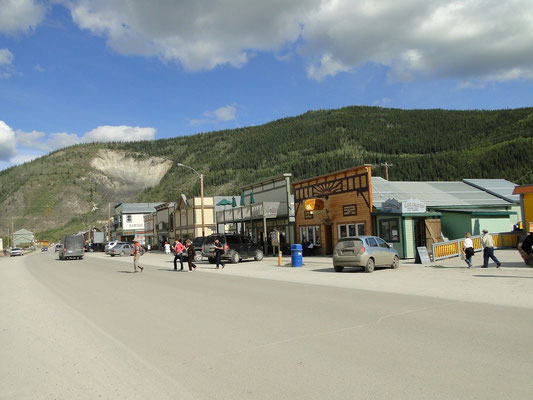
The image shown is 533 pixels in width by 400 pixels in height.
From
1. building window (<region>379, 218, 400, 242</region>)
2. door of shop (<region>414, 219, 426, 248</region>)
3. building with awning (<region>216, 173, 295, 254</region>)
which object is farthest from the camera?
building with awning (<region>216, 173, 295, 254</region>)

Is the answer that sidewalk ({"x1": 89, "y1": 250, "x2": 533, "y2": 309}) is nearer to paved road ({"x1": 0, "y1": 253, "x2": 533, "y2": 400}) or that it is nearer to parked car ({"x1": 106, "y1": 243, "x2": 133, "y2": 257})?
paved road ({"x1": 0, "y1": 253, "x2": 533, "y2": 400})

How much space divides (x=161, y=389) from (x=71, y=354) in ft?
8.43

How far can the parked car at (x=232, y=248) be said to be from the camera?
95.0 feet

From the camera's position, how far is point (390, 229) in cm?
2612

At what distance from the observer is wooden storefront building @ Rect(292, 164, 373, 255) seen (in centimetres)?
2822

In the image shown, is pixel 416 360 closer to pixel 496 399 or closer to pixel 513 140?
pixel 496 399

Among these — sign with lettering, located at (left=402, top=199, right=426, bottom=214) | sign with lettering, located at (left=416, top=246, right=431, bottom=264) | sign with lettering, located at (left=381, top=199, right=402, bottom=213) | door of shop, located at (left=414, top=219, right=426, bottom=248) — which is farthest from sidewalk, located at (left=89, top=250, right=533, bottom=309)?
door of shop, located at (left=414, top=219, right=426, bottom=248)

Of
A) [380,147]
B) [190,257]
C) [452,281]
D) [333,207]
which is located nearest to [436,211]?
[333,207]

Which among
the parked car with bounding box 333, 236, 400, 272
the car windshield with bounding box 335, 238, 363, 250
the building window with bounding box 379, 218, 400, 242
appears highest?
the building window with bounding box 379, 218, 400, 242

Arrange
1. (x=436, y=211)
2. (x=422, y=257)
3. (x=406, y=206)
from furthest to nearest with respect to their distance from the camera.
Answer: (x=436, y=211), (x=406, y=206), (x=422, y=257)

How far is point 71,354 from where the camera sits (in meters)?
6.95

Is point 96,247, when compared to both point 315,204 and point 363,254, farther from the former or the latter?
point 363,254

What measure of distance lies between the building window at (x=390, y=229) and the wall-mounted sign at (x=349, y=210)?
247 centimetres

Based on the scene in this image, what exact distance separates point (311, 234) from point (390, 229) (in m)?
8.64
